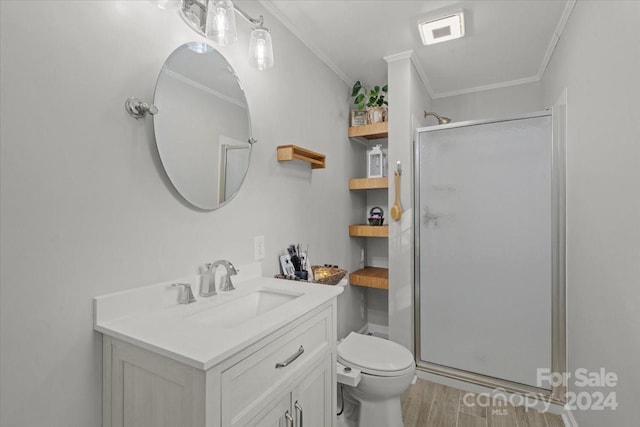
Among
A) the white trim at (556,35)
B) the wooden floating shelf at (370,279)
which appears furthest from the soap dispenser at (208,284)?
the white trim at (556,35)

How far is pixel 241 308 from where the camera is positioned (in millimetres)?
1341

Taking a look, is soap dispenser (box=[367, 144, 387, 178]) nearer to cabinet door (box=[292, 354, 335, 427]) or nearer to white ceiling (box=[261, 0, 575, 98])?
white ceiling (box=[261, 0, 575, 98])

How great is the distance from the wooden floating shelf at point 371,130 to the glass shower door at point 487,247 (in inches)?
11.7

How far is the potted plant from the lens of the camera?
8.52ft

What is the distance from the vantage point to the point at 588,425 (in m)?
1.52

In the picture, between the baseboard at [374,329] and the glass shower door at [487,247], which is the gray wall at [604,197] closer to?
the glass shower door at [487,247]

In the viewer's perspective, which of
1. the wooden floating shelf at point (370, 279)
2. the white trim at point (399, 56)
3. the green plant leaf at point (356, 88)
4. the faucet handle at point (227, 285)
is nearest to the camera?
the faucet handle at point (227, 285)

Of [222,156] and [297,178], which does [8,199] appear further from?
[297,178]

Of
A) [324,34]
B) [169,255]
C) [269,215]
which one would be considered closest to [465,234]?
[269,215]

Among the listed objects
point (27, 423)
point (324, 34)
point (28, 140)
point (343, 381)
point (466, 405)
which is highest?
point (324, 34)

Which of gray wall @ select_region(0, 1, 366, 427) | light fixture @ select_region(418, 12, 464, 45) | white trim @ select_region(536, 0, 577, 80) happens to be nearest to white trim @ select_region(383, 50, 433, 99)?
light fixture @ select_region(418, 12, 464, 45)

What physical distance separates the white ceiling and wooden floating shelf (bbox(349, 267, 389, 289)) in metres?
1.71

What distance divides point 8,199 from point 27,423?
0.60m

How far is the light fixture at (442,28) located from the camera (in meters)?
1.89
